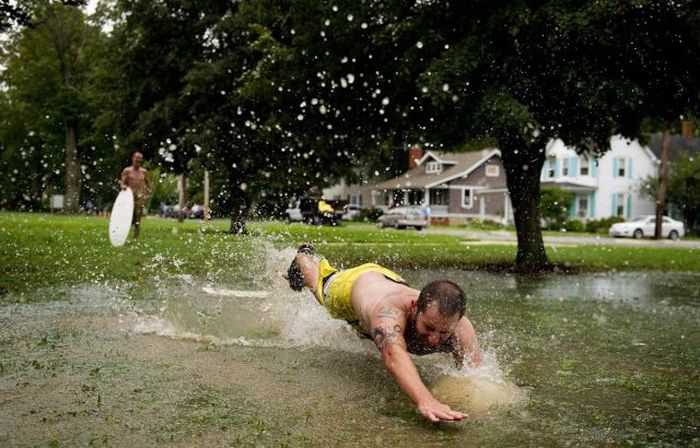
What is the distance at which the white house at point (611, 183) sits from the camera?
53.6 m

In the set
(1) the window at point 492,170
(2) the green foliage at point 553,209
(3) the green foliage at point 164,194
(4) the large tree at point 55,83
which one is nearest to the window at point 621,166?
(2) the green foliage at point 553,209

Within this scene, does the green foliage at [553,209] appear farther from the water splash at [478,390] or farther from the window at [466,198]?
the water splash at [478,390]

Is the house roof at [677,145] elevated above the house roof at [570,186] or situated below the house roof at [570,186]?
above

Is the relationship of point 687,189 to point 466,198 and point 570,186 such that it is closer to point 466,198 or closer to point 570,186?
point 570,186

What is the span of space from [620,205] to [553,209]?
967 centimetres

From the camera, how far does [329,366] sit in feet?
Result: 17.5

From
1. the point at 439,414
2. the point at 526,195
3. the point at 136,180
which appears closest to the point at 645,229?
the point at 526,195

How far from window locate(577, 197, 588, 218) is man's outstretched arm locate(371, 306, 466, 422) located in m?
52.3

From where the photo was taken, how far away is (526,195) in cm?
1555

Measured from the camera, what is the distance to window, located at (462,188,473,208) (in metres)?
61.9

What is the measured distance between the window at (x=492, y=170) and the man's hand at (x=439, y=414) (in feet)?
198

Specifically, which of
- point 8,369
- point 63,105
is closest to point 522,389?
point 8,369

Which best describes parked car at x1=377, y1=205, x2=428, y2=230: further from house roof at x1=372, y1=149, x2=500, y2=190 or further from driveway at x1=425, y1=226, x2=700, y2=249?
house roof at x1=372, y1=149, x2=500, y2=190

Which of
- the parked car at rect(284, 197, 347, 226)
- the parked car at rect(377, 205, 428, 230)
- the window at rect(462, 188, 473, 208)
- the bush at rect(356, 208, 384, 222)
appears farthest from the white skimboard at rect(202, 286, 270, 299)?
the window at rect(462, 188, 473, 208)
